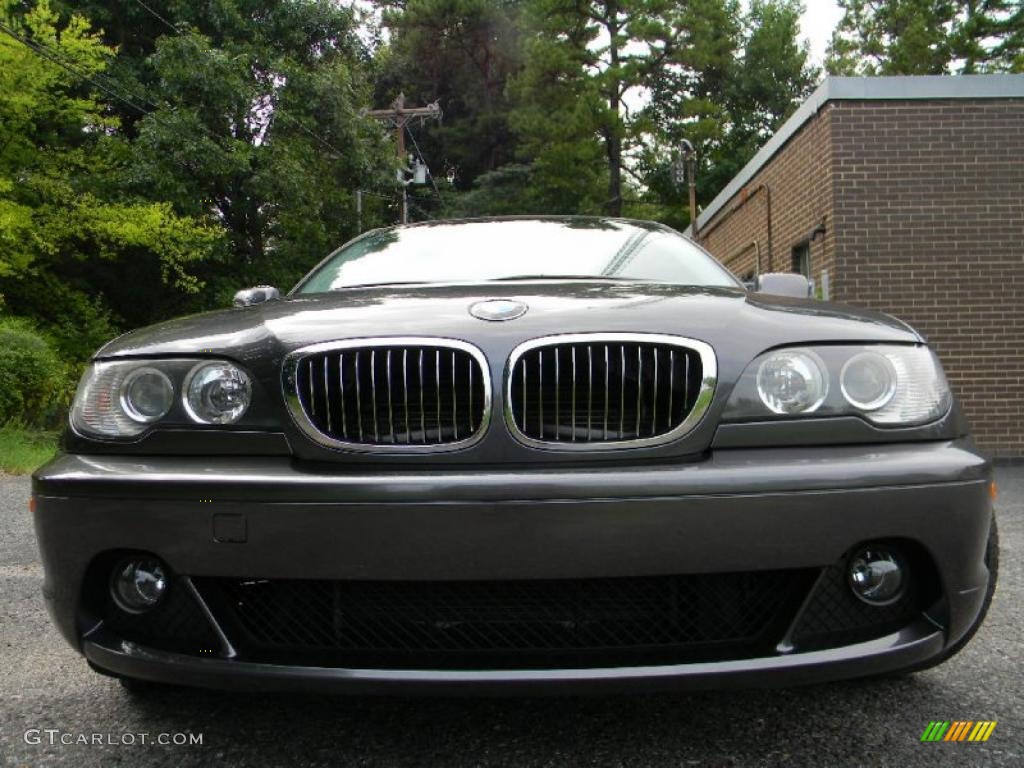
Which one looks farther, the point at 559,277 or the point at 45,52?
the point at 45,52

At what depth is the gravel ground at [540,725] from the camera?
75.5 inches

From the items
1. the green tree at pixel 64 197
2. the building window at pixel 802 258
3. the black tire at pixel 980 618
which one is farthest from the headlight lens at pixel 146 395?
the green tree at pixel 64 197

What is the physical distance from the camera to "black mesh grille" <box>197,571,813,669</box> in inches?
69.3

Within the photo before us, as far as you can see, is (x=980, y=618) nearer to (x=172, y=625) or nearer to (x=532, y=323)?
(x=532, y=323)

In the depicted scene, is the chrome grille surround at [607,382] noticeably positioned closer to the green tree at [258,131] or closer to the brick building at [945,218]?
the brick building at [945,218]

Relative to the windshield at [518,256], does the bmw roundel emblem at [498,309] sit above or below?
below

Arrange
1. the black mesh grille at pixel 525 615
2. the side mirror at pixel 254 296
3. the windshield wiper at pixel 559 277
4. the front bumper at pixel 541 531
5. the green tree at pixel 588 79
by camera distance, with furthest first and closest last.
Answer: the green tree at pixel 588 79
the side mirror at pixel 254 296
the windshield wiper at pixel 559 277
the black mesh grille at pixel 525 615
the front bumper at pixel 541 531

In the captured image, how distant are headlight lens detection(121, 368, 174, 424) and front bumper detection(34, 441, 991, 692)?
0.53 ft

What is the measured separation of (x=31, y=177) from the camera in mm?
14812

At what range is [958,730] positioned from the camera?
2035mm

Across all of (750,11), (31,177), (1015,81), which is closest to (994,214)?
(1015,81)

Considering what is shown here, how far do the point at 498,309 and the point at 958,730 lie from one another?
1.43m

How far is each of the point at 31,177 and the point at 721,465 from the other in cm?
1597

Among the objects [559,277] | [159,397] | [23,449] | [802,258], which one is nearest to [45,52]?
[23,449]
